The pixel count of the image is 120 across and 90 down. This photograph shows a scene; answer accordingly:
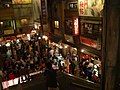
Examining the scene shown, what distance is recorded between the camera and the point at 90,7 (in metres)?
18.7

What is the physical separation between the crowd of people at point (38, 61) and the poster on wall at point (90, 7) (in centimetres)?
423

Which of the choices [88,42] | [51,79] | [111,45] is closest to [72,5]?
[88,42]

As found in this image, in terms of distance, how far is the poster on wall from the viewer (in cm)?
Answer: 1767

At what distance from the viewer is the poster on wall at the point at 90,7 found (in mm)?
17666

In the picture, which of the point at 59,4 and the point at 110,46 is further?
the point at 59,4

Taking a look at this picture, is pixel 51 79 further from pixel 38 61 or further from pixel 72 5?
→ pixel 72 5

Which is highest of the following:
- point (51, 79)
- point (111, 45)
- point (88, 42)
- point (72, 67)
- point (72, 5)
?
point (72, 5)

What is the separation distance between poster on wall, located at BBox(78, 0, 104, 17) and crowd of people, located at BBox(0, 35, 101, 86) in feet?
13.9

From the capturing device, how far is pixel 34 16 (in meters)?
34.1

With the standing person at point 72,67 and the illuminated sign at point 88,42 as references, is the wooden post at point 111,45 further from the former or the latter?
the standing person at point 72,67

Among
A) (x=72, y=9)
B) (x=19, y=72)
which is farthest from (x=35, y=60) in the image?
(x=72, y=9)

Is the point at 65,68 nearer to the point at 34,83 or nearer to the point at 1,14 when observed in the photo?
the point at 34,83

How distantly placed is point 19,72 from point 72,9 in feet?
27.5

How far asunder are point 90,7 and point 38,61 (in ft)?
24.6
